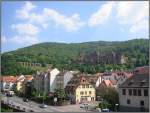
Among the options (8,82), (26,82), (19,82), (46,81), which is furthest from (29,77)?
(46,81)

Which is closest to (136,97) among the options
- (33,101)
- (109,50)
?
(33,101)

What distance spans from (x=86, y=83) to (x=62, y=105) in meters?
2.78

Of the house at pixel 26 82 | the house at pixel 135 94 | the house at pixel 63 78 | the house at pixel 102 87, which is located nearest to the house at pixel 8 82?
the house at pixel 26 82

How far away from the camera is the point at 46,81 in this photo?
1482 centimetres

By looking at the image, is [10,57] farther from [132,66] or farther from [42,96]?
[132,66]

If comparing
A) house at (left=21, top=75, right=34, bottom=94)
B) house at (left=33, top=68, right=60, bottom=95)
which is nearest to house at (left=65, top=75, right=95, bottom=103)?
house at (left=33, top=68, right=60, bottom=95)

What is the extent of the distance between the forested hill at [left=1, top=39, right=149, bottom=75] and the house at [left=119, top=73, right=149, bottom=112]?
308 inches

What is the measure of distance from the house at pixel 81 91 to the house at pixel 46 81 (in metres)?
0.99

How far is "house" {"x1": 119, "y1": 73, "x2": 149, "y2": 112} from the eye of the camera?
26.1ft

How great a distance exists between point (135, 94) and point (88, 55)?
11.8 meters

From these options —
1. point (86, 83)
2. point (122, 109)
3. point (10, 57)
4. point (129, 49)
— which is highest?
point (129, 49)

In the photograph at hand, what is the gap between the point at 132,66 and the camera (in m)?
18.2

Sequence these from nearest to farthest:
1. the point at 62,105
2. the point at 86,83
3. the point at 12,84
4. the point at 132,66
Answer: the point at 62,105 → the point at 86,83 → the point at 12,84 → the point at 132,66

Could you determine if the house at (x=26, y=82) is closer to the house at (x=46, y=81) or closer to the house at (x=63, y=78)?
the house at (x=46, y=81)
